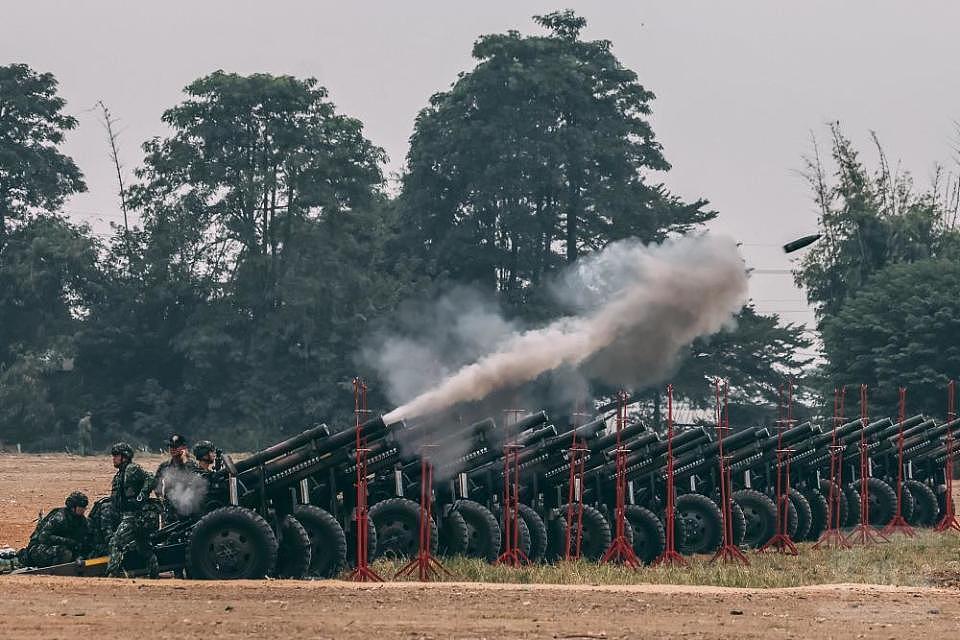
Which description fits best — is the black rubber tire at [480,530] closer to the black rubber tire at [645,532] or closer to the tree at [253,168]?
the black rubber tire at [645,532]

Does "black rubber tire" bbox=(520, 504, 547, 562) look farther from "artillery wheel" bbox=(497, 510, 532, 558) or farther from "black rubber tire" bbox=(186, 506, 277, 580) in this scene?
"black rubber tire" bbox=(186, 506, 277, 580)

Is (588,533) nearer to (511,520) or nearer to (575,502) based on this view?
(575,502)

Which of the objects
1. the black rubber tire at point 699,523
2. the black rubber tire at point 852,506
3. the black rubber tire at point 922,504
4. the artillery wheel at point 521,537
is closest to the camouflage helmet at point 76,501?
the artillery wheel at point 521,537

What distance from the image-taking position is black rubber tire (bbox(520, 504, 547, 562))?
98.8ft

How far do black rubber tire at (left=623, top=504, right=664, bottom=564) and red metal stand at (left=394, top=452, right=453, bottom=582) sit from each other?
4577 millimetres

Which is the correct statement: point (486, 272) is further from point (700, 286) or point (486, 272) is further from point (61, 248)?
point (700, 286)

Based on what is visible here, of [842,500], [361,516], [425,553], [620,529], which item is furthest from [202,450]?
[842,500]

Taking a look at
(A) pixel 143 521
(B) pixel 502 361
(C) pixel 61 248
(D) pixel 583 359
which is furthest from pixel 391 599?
(C) pixel 61 248

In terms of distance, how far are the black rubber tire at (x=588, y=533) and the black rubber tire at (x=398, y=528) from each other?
3.08 metres

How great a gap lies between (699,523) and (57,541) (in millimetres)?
11624

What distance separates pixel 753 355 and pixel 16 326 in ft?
93.2

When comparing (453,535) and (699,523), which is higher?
(699,523)

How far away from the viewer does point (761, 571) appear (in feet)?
95.7

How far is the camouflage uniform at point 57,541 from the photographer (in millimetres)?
26469
